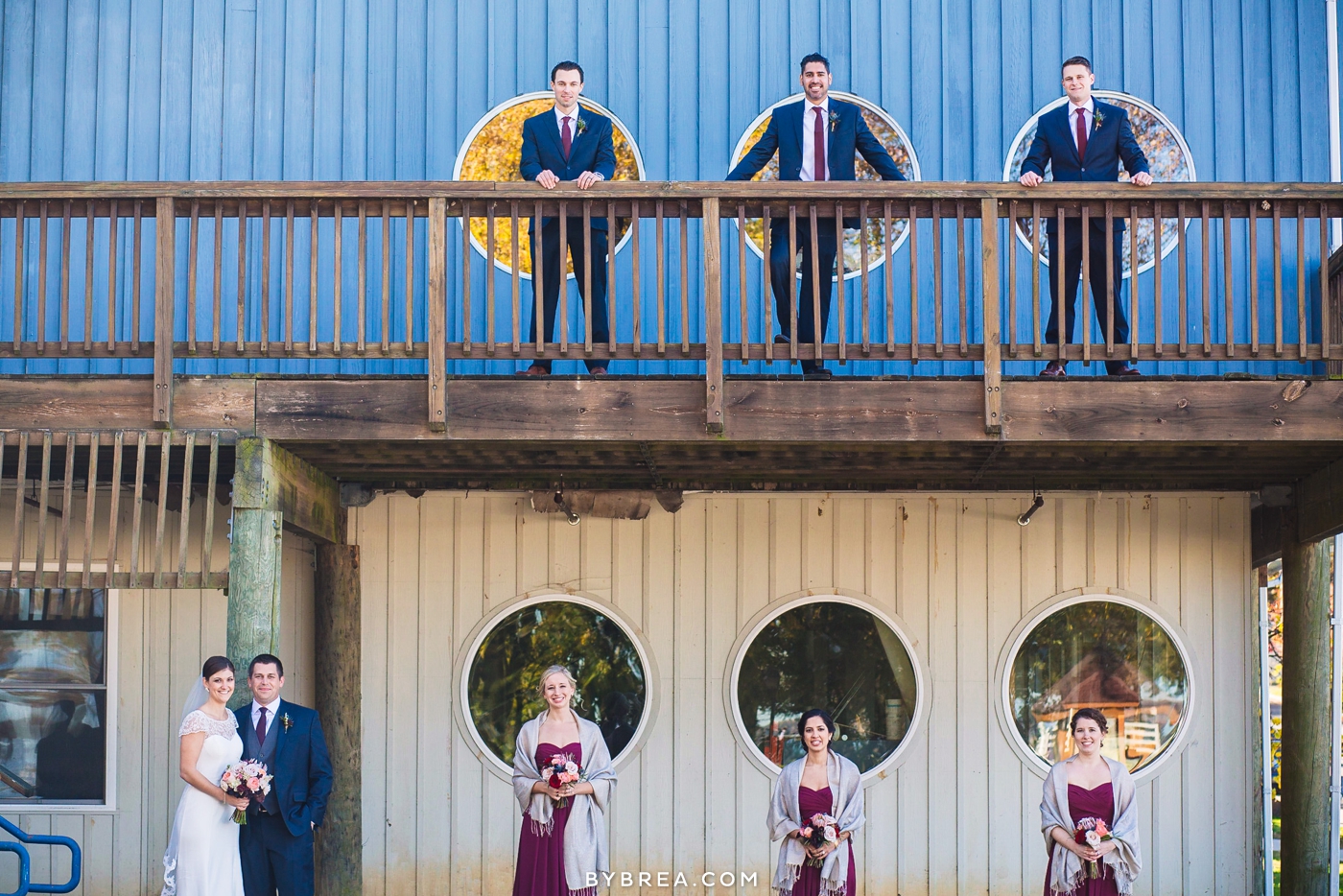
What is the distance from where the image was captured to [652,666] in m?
10.5

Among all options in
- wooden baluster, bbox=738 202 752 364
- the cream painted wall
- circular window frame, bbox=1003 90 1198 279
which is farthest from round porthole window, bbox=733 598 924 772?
wooden baluster, bbox=738 202 752 364

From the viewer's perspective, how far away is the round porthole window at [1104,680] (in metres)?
10.5

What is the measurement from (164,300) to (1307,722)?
7.40m

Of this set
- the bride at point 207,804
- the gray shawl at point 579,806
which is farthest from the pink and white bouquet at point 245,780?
the gray shawl at point 579,806

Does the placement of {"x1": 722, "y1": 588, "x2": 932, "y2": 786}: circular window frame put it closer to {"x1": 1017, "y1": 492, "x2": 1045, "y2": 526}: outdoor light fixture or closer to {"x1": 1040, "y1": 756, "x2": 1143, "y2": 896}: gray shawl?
{"x1": 1017, "y1": 492, "x2": 1045, "y2": 526}: outdoor light fixture

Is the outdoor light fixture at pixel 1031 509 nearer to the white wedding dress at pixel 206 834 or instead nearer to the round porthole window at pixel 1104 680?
the round porthole window at pixel 1104 680

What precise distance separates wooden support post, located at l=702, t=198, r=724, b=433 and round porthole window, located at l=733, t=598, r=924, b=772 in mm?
3067

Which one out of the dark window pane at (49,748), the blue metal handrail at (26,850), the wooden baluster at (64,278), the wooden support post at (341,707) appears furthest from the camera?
the dark window pane at (49,748)

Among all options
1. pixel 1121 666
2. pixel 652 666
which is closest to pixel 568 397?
pixel 652 666

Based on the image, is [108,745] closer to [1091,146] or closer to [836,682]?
[836,682]

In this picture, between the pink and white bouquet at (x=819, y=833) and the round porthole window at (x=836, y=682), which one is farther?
the round porthole window at (x=836, y=682)

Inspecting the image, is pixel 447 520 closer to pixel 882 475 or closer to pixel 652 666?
pixel 652 666

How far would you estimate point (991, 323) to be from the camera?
25.8 ft

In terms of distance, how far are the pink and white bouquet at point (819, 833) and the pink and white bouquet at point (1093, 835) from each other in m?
1.26
